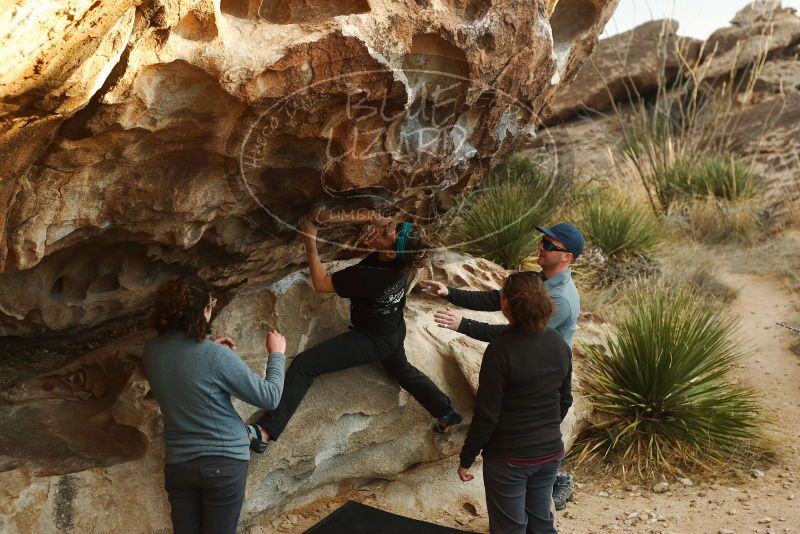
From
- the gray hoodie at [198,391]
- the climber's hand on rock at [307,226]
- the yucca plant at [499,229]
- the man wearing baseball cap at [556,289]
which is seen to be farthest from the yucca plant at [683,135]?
the gray hoodie at [198,391]

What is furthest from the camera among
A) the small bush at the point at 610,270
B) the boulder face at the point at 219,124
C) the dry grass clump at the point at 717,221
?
the dry grass clump at the point at 717,221

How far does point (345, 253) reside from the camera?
558 cm

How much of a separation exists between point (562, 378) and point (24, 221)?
7.65ft

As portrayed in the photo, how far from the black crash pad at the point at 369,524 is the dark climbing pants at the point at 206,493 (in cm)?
93

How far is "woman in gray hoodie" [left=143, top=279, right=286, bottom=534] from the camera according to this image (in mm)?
3303

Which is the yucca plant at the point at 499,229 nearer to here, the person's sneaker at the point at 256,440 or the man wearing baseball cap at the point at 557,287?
the man wearing baseball cap at the point at 557,287

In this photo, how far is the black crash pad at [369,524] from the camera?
171 inches

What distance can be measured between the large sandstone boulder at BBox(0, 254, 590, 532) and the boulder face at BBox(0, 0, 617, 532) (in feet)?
0.04

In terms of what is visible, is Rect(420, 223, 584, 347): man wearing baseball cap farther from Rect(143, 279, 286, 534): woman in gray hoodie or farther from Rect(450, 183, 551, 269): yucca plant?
Rect(450, 183, 551, 269): yucca plant

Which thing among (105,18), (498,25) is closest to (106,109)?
(105,18)

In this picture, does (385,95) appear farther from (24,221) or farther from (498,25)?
(24,221)

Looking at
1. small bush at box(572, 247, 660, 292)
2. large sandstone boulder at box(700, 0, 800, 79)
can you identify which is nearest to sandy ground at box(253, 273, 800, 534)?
small bush at box(572, 247, 660, 292)

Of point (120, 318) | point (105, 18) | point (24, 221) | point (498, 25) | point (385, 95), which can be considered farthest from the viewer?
point (120, 318)

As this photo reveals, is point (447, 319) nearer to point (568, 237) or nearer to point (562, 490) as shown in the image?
point (568, 237)
